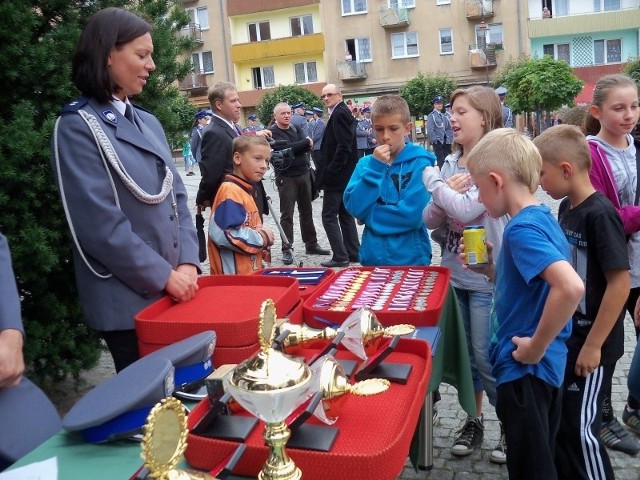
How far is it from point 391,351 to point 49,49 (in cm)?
237

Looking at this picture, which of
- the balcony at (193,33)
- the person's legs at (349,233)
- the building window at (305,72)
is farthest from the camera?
the building window at (305,72)

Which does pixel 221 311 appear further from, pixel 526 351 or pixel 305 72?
pixel 305 72

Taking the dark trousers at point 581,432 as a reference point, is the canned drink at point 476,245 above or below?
above

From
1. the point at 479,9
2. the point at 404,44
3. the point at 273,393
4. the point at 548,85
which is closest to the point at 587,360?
the point at 273,393

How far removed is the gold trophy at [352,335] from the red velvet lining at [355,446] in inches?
9.1

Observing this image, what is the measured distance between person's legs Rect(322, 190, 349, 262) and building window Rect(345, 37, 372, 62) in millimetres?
30466

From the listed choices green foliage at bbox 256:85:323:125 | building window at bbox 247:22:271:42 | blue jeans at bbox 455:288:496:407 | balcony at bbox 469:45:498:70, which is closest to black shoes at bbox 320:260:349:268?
blue jeans at bbox 455:288:496:407

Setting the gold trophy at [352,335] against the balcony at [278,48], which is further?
the balcony at [278,48]

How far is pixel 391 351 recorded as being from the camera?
1.70 metres

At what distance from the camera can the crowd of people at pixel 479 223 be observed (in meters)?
2.07

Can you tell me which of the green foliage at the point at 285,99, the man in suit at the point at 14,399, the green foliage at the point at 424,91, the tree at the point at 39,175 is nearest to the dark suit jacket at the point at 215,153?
the tree at the point at 39,175

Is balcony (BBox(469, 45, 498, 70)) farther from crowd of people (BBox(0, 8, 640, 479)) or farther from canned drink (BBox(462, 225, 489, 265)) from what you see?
canned drink (BBox(462, 225, 489, 265))

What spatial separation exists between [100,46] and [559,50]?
119ft

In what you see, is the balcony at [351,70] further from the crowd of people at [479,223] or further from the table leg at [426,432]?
the table leg at [426,432]
